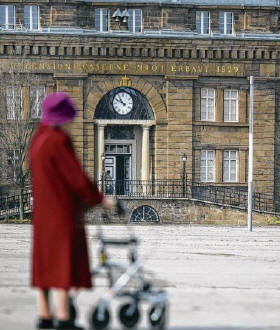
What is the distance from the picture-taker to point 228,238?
2795 cm

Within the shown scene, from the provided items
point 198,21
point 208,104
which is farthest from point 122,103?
point 198,21

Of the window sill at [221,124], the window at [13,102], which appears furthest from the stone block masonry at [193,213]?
the window at [13,102]

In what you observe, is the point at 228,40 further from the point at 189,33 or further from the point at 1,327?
the point at 1,327

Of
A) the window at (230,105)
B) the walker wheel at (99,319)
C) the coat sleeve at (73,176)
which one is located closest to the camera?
the coat sleeve at (73,176)

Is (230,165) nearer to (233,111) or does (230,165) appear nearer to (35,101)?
(233,111)

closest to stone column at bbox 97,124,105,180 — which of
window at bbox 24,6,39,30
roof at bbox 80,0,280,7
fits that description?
window at bbox 24,6,39,30

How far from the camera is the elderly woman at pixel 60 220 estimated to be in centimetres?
800

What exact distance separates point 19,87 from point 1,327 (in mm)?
40129

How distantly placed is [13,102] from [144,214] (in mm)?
8096

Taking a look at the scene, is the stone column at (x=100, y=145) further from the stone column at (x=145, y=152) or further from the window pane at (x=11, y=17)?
the window pane at (x=11, y=17)

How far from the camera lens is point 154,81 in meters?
53.7

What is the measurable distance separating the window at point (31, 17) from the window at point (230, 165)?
461 inches

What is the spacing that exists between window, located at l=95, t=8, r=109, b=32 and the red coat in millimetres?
47047

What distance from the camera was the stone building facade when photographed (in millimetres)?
52938
